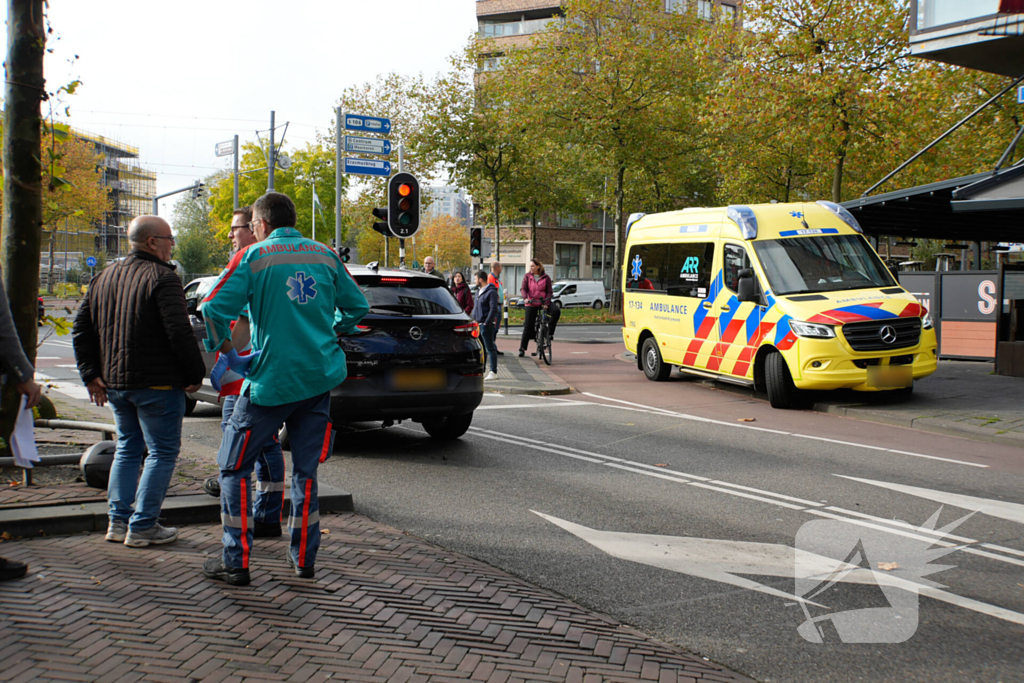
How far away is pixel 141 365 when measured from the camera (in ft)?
14.8

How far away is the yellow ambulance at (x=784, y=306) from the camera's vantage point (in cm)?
1062

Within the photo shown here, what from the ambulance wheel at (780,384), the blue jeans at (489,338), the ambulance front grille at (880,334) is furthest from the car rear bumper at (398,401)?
the blue jeans at (489,338)

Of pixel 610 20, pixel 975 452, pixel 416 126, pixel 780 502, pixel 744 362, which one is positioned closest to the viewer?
pixel 780 502

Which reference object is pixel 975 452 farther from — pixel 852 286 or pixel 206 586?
pixel 206 586

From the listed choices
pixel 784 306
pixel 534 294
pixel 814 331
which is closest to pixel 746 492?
pixel 814 331

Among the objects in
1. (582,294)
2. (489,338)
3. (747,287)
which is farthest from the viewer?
(582,294)

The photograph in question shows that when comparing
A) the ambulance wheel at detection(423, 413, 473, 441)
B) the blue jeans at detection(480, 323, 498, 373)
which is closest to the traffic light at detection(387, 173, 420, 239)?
the blue jeans at detection(480, 323, 498, 373)

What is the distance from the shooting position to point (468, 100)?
116 feet

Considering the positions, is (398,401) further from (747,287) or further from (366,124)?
(366,124)

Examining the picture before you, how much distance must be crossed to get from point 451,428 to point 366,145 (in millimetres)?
9163

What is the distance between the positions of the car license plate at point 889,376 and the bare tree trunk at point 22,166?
9.04m

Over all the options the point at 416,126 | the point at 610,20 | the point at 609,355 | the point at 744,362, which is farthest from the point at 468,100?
the point at 744,362

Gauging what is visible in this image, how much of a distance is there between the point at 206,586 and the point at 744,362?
356 inches

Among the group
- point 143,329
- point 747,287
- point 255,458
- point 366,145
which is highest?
point 366,145
